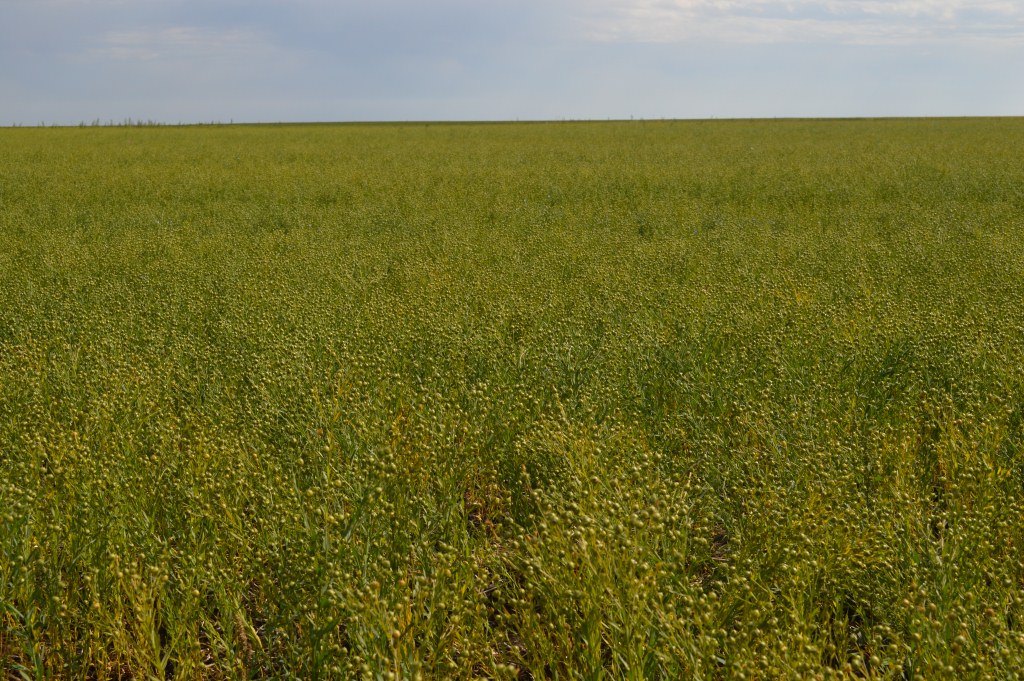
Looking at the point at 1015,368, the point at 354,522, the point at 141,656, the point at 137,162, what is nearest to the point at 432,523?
the point at 354,522

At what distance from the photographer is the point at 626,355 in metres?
4.38

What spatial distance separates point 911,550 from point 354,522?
162cm

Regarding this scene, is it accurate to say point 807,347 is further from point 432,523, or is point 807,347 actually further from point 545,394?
point 432,523

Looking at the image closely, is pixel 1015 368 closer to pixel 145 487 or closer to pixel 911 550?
pixel 911 550

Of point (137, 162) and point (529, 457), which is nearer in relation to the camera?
point (529, 457)

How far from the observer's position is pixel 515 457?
10.6 ft

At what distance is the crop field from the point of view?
2.15 meters

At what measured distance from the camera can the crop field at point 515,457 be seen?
84.6 inches

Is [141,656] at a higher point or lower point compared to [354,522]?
lower

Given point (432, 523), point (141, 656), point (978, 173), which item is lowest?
point (141, 656)

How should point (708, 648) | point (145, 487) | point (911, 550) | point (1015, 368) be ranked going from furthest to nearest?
1. point (1015, 368)
2. point (145, 487)
3. point (911, 550)
4. point (708, 648)

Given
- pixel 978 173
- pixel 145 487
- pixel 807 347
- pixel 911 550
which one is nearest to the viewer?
pixel 911 550

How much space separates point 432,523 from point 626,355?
6.62 ft

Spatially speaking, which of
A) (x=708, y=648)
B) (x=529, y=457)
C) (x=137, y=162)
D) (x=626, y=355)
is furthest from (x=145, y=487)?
(x=137, y=162)
